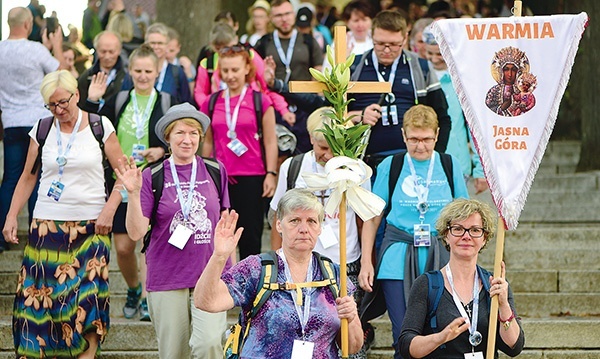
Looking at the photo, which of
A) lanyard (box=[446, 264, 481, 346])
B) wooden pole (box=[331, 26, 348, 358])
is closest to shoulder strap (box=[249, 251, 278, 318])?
wooden pole (box=[331, 26, 348, 358])

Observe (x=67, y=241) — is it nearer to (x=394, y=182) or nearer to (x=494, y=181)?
(x=394, y=182)

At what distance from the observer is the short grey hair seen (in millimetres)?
6406

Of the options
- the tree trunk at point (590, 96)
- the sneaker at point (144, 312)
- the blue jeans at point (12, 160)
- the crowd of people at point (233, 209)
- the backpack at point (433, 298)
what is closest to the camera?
the crowd of people at point (233, 209)

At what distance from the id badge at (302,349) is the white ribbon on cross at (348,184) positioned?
0.66 meters

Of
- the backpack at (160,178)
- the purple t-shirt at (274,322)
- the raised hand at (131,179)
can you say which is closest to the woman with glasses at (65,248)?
the backpack at (160,178)

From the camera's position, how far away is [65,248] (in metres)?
8.41

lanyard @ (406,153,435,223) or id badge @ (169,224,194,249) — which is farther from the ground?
lanyard @ (406,153,435,223)

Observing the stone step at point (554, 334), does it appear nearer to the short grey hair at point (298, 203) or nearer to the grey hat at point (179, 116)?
the grey hat at point (179, 116)

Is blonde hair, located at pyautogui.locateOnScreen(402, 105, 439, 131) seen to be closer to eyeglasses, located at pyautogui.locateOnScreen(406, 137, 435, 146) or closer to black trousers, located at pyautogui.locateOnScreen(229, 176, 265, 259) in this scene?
eyeglasses, located at pyautogui.locateOnScreen(406, 137, 435, 146)

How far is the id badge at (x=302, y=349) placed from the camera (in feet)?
20.7

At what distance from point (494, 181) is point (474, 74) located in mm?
572

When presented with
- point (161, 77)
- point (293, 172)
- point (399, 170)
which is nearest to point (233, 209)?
point (293, 172)

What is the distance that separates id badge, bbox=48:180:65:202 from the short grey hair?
7.74 ft

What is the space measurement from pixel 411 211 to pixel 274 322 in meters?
1.74
